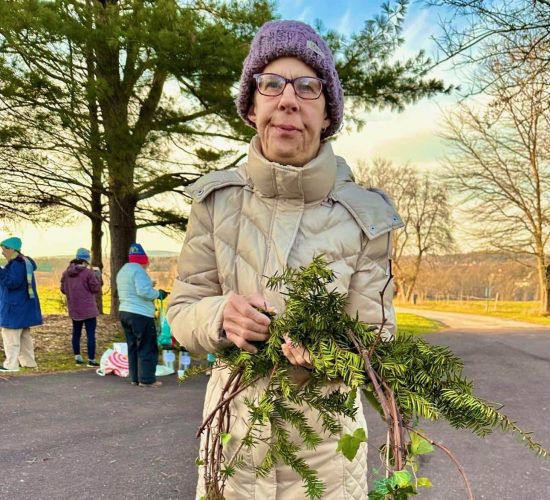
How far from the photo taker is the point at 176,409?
5504 mm

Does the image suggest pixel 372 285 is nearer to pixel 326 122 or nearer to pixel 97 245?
pixel 326 122

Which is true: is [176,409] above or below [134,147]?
below

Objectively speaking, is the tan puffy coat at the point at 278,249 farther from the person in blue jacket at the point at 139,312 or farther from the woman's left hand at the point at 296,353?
the person in blue jacket at the point at 139,312

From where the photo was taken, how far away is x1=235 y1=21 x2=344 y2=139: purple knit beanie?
4.59 feet

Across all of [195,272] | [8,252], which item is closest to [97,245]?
[8,252]

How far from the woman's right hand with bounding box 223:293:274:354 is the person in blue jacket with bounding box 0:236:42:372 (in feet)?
22.3

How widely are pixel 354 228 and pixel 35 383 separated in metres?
6.48

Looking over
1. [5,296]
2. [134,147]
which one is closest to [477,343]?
[134,147]

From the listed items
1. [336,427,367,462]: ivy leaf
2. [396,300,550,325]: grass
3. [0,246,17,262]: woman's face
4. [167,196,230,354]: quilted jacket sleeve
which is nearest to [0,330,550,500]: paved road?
[0,246,17,262]: woman's face

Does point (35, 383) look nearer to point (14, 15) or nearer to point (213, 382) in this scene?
point (14, 15)

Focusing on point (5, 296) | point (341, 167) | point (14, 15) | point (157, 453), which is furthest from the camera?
point (5, 296)

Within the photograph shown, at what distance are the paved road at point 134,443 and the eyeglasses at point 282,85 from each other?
9.95ft

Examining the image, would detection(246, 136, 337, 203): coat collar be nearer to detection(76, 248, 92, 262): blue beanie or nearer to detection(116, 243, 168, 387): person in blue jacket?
detection(116, 243, 168, 387): person in blue jacket

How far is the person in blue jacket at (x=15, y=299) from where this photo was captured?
6914 millimetres
